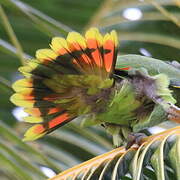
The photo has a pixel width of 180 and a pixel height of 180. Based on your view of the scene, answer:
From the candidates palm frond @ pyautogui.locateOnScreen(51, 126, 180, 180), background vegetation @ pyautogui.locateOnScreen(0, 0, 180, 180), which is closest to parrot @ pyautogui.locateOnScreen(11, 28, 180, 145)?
palm frond @ pyautogui.locateOnScreen(51, 126, 180, 180)

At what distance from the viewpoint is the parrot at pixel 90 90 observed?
1160 mm

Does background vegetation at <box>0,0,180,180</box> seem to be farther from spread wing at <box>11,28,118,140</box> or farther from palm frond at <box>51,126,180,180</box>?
palm frond at <box>51,126,180,180</box>

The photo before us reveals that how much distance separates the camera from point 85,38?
1147 mm

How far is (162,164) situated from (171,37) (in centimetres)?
111

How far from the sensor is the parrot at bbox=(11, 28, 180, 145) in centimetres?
116

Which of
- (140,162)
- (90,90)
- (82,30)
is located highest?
(82,30)

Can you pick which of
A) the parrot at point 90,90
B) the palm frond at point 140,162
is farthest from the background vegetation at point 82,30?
the palm frond at point 140,162

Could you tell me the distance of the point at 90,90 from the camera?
1.29m

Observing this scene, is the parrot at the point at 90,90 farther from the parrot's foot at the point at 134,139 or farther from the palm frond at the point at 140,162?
the palm frond at the point at 140,162

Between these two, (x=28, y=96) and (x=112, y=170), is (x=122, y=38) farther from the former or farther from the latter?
(x=112, y=170)

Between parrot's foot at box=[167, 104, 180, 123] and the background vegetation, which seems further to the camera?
the background vegetation

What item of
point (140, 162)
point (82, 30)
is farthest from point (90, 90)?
point (82, 30)

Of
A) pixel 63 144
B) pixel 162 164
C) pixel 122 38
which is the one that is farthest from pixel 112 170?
pixel 122 38

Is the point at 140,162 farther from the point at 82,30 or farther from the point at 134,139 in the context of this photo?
the point at 82,30
